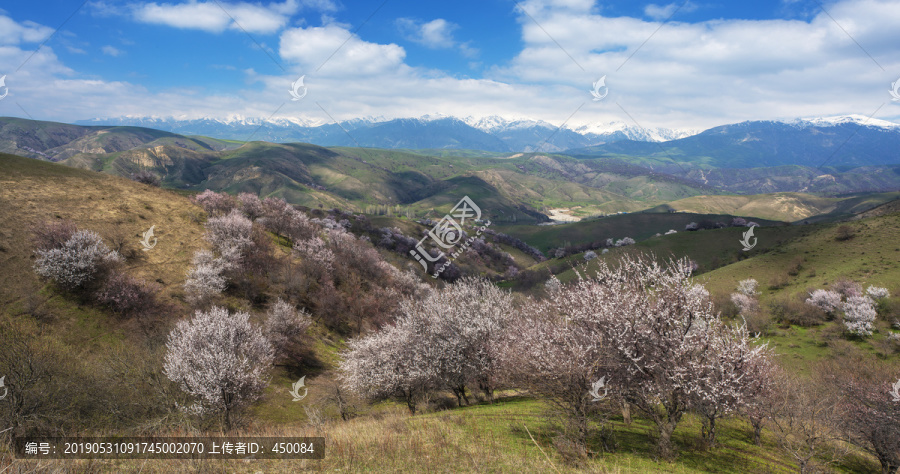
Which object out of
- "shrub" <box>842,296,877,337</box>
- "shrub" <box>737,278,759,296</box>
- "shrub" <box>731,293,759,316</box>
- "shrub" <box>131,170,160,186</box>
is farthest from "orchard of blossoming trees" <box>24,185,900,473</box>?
"shrub" <box>131,170,160,186</box>

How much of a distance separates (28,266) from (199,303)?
13552 millimetres

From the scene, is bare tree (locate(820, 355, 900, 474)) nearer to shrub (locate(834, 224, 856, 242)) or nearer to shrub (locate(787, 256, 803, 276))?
shrub (locate(787, 256, 803, 276))

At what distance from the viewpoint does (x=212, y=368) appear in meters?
24.4

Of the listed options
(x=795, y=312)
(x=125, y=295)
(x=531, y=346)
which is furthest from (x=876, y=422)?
(x=125, y=295)

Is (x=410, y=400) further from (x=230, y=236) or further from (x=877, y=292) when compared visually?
(x=877, y=292)

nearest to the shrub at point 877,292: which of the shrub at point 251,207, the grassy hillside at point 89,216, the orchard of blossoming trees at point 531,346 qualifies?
the orchard of blossoming trees at point 531,346

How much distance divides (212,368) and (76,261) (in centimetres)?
2168

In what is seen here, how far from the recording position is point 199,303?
126ft

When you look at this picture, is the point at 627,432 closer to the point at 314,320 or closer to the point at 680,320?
the point at 680,320

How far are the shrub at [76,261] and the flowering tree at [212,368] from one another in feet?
45.5

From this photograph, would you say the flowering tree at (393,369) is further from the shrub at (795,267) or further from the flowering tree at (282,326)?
the shrub at (795,267)

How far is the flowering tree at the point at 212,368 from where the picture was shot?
24.1 m

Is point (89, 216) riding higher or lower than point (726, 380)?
higher

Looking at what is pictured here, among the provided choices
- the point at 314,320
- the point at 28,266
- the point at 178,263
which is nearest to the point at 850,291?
the point at 314,320
